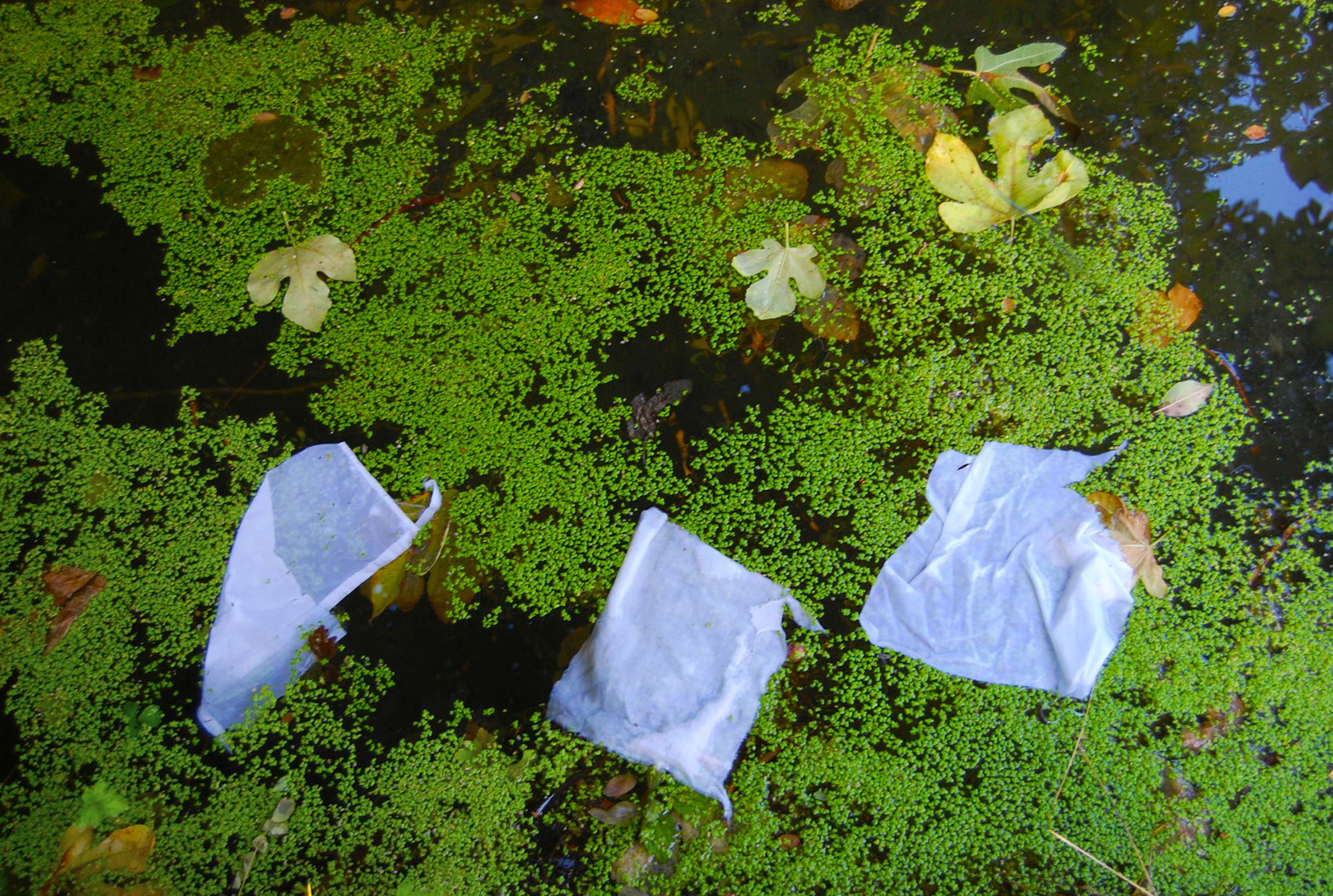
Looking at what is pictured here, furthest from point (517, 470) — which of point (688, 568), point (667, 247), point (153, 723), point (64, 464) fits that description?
point (64, 464)

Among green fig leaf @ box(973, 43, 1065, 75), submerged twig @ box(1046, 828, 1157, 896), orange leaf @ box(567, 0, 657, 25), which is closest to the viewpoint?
submerged twig @ box(1046, 828, 1157, 896)

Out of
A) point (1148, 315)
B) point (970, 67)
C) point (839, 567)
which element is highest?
point (970, 67)

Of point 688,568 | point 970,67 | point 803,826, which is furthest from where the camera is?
point 970,67

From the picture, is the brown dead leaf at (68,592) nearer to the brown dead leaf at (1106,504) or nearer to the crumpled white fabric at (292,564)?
the crumpled white fabric at (292,564)

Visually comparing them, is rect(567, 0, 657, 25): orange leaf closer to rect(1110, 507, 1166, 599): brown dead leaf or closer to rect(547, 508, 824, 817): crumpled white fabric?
rect(547, 508, 824, 817): crumpled white fabric

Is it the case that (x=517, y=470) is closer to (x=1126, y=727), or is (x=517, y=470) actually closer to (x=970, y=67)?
(x=1126, y=727)

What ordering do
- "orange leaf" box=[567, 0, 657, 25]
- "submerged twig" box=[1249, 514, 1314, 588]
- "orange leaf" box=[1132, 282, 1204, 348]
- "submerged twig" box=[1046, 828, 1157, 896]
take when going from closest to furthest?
"submerged twig" box=[1046, 828, 1157, 896]
"submerged twig" box=[1249, 514, 1314, 588]
"orange leaf" box=[1132, 282, 1204, 348]
"orange leaf" box=[567, 0, 657, 25]

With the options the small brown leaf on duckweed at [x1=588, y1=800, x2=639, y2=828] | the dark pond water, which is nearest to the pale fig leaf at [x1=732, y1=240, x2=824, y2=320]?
the dark pond water
